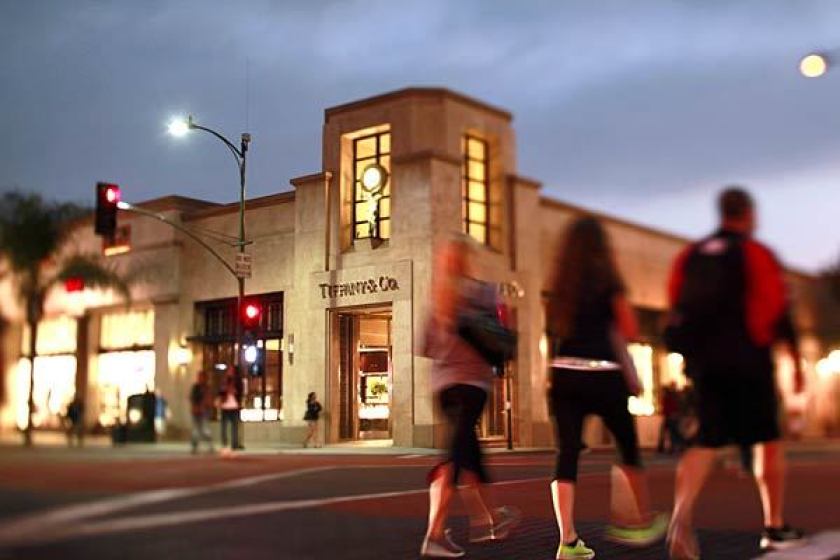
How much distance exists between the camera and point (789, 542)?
187 inches

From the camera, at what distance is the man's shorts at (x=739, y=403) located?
4324mm

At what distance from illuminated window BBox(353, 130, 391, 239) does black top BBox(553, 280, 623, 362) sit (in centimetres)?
1465

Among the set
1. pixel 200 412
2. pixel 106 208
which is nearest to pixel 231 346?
pixel 200 412

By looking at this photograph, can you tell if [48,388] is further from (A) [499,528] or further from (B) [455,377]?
(A) [499,528]

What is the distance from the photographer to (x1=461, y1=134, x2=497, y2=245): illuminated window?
7613 millimetres

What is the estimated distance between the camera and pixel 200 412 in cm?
282

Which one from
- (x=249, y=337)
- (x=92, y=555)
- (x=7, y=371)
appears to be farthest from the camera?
(x=249, y=337)

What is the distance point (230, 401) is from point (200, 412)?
169 mm

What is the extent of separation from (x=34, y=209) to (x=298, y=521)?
376 centimetres

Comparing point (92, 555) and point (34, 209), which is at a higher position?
point (34, 209)

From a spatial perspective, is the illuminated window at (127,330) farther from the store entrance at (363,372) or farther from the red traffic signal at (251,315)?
the store entrance at (363,372)

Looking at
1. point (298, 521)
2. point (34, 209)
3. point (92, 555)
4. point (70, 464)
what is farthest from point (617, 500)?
point (34, 209)

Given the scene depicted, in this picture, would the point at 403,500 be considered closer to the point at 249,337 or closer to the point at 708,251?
the point at 708,251

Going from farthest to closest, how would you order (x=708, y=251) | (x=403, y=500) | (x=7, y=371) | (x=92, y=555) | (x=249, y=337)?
(x=403, y=500) → (x=708, y=251) → (x=249, y=337) → (x=92, y=555) → (x=7, y=371)
